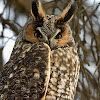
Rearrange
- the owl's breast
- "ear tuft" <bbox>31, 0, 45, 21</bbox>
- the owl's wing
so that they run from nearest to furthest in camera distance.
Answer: the owl's wing → the owl's breast → "ear tuft" <bbox>31, 0, 45, 21</bbox>

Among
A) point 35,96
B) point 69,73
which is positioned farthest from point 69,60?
point 35,96

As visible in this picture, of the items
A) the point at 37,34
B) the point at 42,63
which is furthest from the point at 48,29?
the point at 42,63

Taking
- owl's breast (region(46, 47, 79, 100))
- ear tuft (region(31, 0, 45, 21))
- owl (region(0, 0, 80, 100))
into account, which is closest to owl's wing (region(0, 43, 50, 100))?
owl (region(0, 0, 80, 100))

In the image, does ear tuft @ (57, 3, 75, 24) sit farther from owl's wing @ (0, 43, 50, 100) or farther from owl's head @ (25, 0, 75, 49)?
owl's wing @ (0, 43, 50, 100)

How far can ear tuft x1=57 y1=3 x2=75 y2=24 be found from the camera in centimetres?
Answer: 225

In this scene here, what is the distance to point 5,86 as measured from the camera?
1.97m

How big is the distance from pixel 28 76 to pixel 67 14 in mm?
687

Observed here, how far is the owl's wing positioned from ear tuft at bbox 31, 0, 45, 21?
24 centimetres

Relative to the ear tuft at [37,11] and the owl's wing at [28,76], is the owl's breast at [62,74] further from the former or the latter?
the ear tuft at [37,11]

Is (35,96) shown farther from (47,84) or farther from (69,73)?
(69,73)

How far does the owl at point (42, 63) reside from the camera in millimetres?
1955

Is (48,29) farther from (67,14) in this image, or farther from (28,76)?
(28,76)

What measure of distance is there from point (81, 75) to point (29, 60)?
67cm

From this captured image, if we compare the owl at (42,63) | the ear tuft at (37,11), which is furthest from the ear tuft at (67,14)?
the ear tuft at (37,11)
